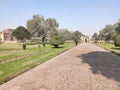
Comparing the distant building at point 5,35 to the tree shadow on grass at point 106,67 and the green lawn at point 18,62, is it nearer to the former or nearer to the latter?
the green lawn at point 18,62

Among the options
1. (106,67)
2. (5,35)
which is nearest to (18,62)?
(106,67)

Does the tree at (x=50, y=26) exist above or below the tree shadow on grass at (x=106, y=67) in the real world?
above

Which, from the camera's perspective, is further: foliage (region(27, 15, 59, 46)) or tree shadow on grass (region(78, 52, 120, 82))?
foliage (region(27, 15, 59, 46))

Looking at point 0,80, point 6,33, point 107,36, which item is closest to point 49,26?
point 107,36

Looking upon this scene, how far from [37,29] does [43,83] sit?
86.9m

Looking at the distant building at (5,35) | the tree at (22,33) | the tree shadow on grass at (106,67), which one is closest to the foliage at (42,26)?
the tree at (22,33)

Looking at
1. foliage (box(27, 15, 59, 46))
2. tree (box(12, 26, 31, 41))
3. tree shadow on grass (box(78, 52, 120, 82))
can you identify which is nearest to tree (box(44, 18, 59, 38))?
foliage (box(27, 15, 59, 46))

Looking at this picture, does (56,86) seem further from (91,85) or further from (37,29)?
(37,29)

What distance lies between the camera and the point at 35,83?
809 cm

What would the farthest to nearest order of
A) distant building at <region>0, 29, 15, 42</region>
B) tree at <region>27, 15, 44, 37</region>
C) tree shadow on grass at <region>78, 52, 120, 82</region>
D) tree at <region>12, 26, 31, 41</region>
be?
distant building at <region>0, 29, 15, 42</region>, tree at <region>12, 26, 31, 41</region>, tree at <region>27, 15, 44, 37</region>, tree shadow on grass at <region>78, 52, 120, 82</region>

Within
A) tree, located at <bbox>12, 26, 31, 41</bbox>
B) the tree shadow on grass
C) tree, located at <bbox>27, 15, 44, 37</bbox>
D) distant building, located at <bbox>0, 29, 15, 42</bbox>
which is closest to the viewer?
the tree shadow on grass

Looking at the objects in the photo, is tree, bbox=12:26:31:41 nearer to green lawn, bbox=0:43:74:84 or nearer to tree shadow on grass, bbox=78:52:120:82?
green lawn, bbox=0:43:74:84

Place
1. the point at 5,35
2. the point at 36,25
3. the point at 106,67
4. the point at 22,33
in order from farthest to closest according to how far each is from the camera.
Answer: the point at 5,35 < the point at 22,33 < the point at 36,25 < the point at 106,67

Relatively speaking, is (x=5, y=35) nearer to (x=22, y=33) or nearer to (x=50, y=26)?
(x=22, y=33)
